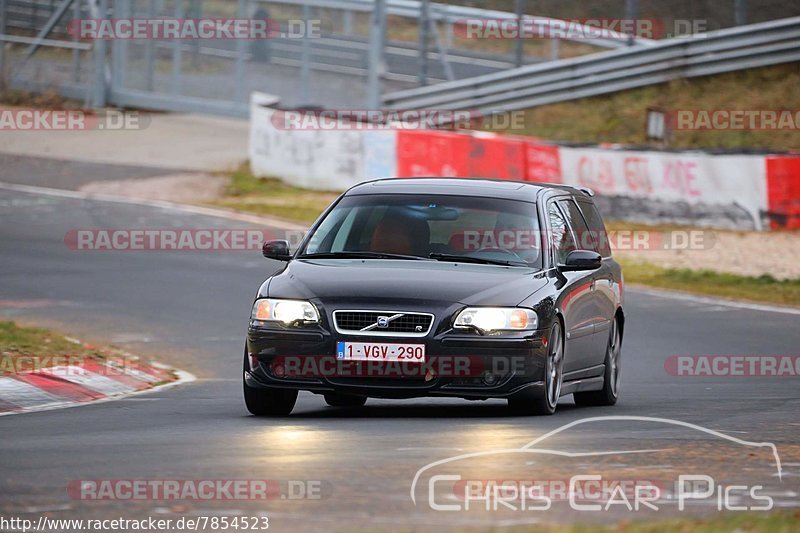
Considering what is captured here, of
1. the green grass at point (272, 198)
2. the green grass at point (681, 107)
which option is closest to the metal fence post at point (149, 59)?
the green grass at point (272, 198)

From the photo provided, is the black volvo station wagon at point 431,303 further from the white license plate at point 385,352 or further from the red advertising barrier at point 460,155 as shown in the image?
the red advertising barrier at point 460,155

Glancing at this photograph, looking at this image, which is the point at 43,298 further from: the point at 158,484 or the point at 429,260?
the point at 158,484

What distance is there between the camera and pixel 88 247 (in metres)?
22.6

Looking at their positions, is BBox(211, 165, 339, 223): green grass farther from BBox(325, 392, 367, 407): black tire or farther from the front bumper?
the front bumper

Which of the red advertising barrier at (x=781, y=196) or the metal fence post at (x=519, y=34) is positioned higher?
the metal fence post at (x=519, y=34)

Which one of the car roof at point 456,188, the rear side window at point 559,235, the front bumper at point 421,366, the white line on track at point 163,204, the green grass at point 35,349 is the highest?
the car roof at point 456,188

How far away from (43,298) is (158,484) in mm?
11309

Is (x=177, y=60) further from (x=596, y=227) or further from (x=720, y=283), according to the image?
(x=596, y=227)

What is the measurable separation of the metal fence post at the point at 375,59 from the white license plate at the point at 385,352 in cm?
2641

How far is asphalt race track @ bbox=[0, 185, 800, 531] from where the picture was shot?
6344 millimetres

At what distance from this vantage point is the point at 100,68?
40.2 meters

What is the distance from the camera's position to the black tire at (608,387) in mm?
11594

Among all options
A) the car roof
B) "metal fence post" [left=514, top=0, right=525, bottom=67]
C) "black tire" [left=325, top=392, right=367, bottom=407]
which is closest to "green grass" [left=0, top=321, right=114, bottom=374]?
"black tire" [left=325, top=392, right=367, bottom=407]

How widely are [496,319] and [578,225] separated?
2.39 metres
